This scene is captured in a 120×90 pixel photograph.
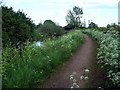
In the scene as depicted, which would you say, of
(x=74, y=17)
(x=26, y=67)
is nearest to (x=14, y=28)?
(x=26, y=67)

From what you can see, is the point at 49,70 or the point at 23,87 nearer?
the point at 23,87

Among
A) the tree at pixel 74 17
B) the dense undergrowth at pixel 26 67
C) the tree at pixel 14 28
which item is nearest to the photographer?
the dense undergrowth at pixel 26 67

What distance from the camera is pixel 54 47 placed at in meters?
19.2

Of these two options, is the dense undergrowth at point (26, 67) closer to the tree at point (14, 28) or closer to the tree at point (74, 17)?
the tree at point (14, 28)

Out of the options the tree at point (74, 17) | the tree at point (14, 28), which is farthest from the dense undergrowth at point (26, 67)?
the tree at point (74, 17)

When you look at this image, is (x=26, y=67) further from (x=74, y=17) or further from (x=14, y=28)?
(x=74, y=17)

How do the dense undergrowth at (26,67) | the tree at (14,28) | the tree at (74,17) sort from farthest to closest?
the tree at (74,17), the tree at (14,28), the dense undergrowth at (26,67)

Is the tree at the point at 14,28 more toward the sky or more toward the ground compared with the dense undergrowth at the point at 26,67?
more toward the sky

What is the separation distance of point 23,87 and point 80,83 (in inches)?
70.7

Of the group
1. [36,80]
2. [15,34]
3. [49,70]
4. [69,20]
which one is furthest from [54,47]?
[69,20]

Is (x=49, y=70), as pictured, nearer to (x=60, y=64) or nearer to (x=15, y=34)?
(x=60, y=64)

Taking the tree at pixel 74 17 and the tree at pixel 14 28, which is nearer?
the tree at pixel 14 28

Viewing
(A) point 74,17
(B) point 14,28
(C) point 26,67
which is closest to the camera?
(C) point 26,67

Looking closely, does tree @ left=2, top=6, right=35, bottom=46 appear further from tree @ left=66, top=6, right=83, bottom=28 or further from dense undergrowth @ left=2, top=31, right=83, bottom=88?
tree @ left=66, top=6, right=83, bottom=28
